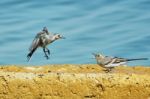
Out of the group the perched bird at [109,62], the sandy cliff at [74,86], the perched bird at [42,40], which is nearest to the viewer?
the sandy cliff at [74,86]

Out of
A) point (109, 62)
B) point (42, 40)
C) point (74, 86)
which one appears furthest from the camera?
point (42, 40)


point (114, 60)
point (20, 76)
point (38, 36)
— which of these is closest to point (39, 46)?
point (38, 36)

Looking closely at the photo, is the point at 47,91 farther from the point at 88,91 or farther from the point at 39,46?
the point at 39,46

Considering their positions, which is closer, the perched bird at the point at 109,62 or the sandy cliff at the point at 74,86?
the sandy cliff at the point at 74,86

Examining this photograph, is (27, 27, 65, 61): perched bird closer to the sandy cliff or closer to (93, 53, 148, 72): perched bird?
(93, 53, 148, 72): perched bird

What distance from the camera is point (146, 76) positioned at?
671 cm

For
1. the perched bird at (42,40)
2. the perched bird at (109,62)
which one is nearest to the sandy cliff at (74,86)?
the perched bird at (109,62)

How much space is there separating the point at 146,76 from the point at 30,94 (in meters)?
1.19

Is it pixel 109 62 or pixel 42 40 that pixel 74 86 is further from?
pixel 42 40

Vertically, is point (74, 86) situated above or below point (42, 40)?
below

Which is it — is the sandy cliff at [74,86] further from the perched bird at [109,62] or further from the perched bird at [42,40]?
the perched bird at [42,40]

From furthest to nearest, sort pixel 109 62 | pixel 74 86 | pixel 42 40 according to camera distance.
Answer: pixel 42 40 → pixel 109 62 → pixel 74 86

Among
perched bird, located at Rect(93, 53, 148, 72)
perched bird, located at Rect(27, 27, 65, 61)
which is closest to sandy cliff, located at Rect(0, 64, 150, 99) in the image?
perched bird, located at Rect(93, 53, 148, 72)

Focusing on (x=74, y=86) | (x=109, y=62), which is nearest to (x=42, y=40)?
(x=109, y=62)
